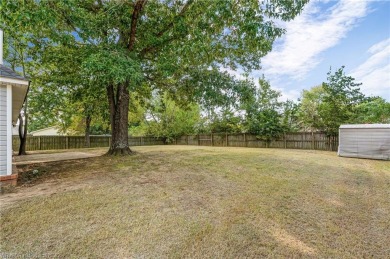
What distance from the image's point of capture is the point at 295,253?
2340 millimetres

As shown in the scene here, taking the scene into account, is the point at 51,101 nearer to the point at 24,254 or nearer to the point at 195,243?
the point at 24,254

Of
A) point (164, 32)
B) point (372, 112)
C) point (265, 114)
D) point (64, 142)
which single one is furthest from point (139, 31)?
point (64, 142)

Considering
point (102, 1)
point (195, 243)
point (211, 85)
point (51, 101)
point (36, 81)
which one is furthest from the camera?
point (51, 101)

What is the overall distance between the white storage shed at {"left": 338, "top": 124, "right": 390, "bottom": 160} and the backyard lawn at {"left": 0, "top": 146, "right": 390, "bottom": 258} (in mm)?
4196

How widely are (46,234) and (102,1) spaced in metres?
7.84

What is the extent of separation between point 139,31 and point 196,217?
7.07 metres

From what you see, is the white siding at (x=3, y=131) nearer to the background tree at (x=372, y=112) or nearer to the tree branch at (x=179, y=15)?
the tree branch at (x=179, y=15)

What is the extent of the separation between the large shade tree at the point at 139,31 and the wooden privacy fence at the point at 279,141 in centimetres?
826

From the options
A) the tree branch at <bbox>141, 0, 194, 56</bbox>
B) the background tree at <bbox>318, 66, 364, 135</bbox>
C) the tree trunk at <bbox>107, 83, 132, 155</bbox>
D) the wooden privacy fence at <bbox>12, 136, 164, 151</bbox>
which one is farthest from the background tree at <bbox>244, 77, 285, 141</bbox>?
the wooden privacy fence at <bbox>12, 136, 164, 151</bbox>

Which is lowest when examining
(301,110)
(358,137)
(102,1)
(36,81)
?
(358,137)

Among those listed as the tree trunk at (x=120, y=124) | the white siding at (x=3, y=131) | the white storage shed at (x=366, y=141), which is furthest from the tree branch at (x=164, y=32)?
the white storage shed at (x=366, y=141)

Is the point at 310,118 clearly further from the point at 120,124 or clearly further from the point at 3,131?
the point at 3,131

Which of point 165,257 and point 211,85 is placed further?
point 211,85

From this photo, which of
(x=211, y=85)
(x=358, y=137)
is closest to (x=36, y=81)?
(x=211, y=85)
